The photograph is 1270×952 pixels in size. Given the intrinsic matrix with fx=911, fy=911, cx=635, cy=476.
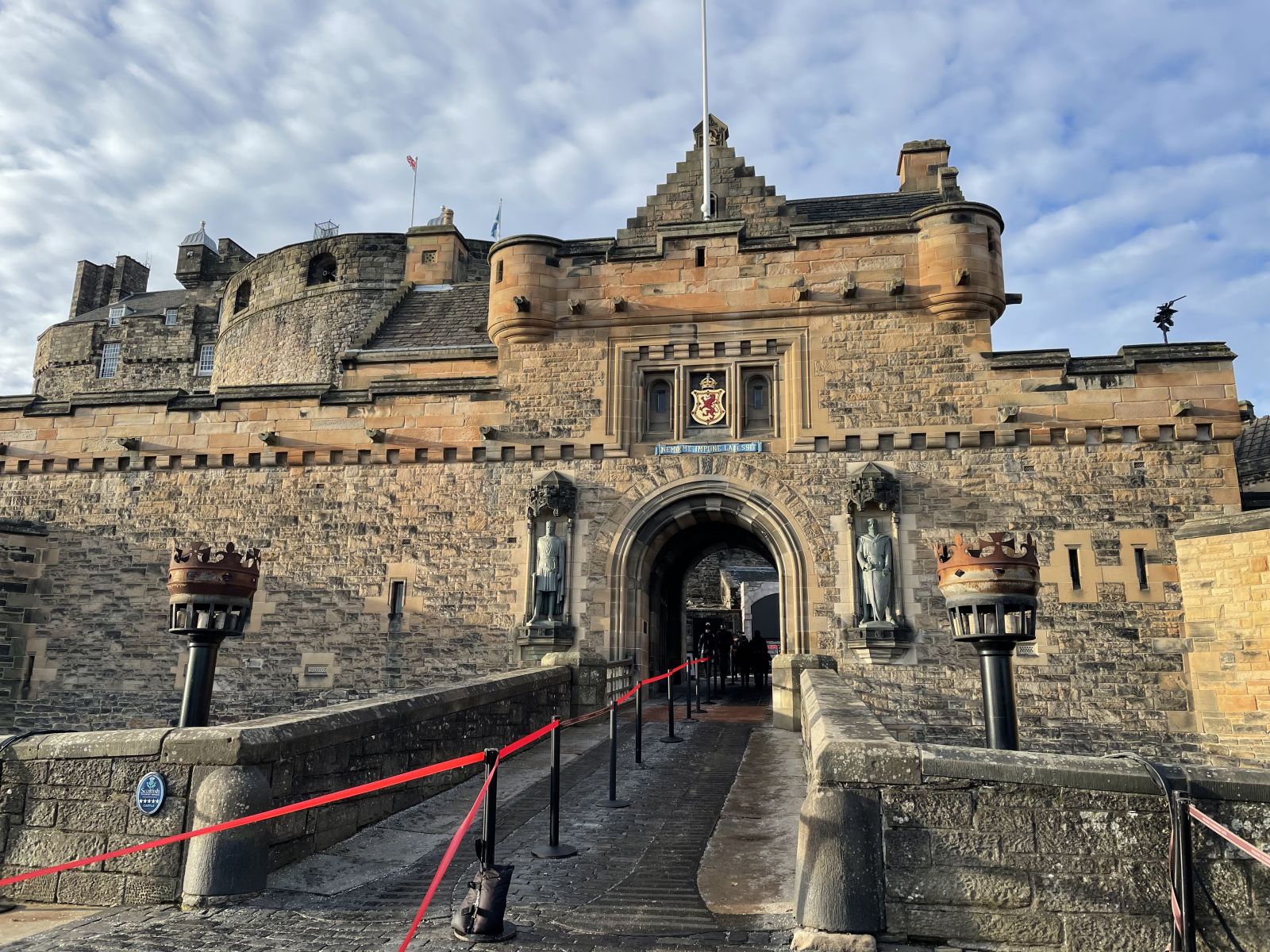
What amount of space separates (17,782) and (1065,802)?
672 cm

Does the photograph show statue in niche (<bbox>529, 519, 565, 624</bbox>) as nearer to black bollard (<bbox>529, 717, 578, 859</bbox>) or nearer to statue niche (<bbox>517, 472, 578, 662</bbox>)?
statue niche (<bbox>517, 472, 578, 662</bbox>)

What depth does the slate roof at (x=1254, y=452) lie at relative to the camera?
21.1m

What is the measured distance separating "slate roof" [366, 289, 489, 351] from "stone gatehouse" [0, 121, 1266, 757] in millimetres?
2764

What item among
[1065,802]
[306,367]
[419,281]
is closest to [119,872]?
[1065,802]

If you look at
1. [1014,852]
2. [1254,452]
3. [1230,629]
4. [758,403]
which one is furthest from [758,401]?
[1254,452]

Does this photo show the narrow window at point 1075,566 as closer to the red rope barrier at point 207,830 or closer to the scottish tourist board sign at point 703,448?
the scottish tourist board sign at point 703,448

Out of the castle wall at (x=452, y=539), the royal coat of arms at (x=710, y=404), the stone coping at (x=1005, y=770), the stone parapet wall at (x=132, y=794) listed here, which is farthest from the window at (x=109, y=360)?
the stone coping at (x=1005, y=770)

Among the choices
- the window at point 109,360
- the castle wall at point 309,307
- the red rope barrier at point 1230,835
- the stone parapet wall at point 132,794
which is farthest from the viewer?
the window at point 109,360

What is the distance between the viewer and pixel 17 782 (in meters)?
6.29

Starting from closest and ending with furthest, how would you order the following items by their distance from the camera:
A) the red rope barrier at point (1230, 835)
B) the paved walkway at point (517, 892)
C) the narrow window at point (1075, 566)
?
the red rope barrier at point (1230, 835), the paved walkway at point (517, 892), the narrow window at point (1075, 566)

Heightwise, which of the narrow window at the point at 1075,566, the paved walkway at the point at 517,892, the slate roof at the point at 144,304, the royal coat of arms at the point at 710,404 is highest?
the slate roof at the point at 144,304

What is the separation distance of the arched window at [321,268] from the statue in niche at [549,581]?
18330 mm

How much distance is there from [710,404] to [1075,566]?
6639 millimetres

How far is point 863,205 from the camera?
24219 mm
